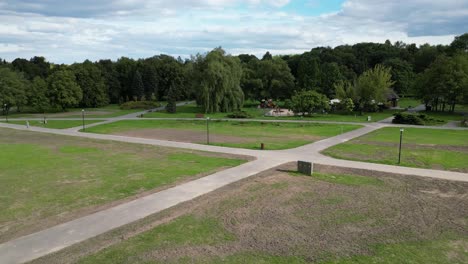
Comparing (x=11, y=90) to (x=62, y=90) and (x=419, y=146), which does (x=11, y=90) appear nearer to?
(x=62, y=90)

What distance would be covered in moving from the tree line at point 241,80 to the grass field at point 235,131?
12307 millimetres

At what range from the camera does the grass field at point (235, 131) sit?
33125 millimetres

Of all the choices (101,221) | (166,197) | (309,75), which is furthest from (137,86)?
(101,221)

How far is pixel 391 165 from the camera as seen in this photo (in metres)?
23.3

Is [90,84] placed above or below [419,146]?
above

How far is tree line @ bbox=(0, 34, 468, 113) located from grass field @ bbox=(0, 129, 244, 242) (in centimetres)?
3186

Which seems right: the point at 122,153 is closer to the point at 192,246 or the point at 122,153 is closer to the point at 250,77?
the point at 192,246

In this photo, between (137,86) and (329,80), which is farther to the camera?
(137,86)

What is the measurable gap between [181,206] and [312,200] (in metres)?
5.95

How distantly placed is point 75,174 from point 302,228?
14.7 m

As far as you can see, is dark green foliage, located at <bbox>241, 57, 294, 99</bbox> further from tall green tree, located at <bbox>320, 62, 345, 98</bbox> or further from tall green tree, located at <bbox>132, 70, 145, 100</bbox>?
tall green tree, located at <bbox>132, 70, 145, 100</bbox>

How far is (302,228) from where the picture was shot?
44.4 ft

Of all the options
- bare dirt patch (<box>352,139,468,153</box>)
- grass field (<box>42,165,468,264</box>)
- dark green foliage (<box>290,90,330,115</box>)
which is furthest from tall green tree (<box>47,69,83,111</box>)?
grass field (<box>42,165,468,264</box>)

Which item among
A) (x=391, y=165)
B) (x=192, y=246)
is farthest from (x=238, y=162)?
(x=192, y=246)
